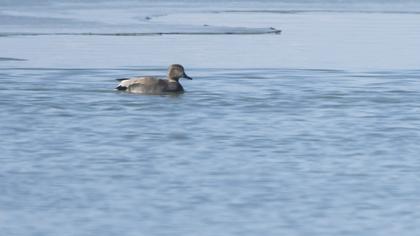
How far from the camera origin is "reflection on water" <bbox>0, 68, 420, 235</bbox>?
863cm

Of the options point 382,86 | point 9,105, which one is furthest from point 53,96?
point 382,86

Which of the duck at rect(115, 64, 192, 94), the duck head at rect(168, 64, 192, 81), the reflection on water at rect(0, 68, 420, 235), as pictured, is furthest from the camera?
the duck head at rect(168, 64, 192, 81)

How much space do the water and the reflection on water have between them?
16 mm

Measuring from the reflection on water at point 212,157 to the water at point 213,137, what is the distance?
0.6 inches

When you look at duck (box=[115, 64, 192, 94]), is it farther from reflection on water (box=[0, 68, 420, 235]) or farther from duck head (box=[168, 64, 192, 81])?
duck head (box=[168, 64, 192, 81])

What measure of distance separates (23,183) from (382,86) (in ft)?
24.1

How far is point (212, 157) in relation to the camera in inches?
432

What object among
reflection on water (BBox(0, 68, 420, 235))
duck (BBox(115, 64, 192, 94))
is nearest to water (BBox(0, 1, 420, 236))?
reflection on water (BBox(0, 68, 420, 235))

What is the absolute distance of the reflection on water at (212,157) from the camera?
28.3ft

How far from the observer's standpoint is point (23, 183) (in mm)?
9742

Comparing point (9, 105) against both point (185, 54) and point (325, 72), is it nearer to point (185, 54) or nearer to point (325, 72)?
point (325, 72)

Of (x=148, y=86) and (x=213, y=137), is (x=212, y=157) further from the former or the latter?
(x=148, y=86)

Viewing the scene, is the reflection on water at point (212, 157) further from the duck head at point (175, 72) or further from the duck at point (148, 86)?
the duck head at point (175, 72)

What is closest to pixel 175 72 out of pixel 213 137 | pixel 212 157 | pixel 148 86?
pixel 148 86
